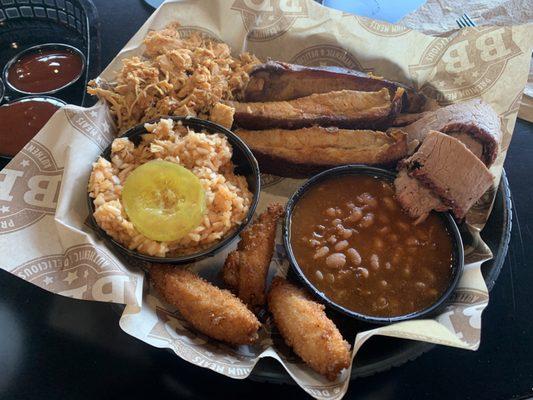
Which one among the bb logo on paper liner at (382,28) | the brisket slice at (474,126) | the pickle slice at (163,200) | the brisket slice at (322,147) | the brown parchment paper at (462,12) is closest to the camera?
the pickle slice at (163,200)

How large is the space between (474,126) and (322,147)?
29.8 inches

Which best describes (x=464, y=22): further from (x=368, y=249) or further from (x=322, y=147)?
(x=368, y=249)

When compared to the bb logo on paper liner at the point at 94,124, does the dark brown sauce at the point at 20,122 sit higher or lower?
lower

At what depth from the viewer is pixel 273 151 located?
8.77 feet

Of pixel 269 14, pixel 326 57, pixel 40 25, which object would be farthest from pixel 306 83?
pixel 40 25

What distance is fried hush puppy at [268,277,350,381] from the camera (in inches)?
76.7

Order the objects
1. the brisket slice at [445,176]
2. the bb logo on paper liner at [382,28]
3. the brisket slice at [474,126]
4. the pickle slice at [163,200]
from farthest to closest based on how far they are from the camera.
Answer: the bb logo on paper liner at [382,28] < the brisket slice at [474,126] < the brisket slice at [445,176] < the pickle slice at [163,200]

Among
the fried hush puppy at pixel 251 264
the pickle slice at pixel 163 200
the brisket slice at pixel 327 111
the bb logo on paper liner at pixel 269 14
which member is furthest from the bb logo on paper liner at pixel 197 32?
the fried hush puppy at pixel 251 264

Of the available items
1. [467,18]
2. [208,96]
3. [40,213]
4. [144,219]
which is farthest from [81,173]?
[467,18]

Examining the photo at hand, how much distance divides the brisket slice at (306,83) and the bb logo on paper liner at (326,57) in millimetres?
234

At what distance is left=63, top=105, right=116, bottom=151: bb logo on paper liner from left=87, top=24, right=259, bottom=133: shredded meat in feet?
0.24

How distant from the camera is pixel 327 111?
2734 millimetres

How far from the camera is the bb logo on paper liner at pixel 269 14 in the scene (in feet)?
9.94

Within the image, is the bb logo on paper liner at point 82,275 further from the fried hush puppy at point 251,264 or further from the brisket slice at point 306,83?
the brisket slice at point 306,83
